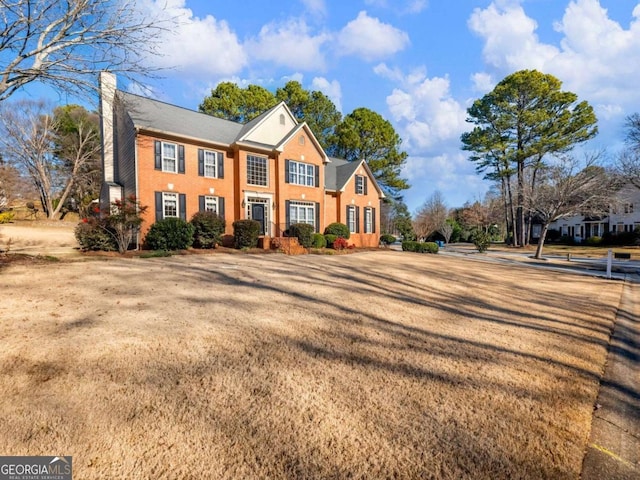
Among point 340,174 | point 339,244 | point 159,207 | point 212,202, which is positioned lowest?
point 339,244

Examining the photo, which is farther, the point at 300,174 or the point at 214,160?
the point at 300,174

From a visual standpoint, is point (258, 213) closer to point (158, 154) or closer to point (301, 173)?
point (301, 173)

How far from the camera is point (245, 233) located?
52.6 feet

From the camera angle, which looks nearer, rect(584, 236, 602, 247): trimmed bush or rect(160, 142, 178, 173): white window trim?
rect(160, 142, 178, 173): white window trim

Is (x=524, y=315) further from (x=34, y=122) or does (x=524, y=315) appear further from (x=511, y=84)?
(x=34, y=122)

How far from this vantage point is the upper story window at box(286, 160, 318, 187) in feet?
64.8

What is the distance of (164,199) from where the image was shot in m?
15.6

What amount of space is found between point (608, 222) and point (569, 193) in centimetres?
2662

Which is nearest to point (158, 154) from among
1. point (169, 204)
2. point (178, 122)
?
point (169, 204)

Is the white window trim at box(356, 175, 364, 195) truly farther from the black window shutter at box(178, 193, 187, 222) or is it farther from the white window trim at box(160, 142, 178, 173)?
the white window trim at box(160, 142, 178, 173)

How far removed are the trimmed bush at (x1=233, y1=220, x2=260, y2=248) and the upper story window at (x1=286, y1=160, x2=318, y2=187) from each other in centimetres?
487

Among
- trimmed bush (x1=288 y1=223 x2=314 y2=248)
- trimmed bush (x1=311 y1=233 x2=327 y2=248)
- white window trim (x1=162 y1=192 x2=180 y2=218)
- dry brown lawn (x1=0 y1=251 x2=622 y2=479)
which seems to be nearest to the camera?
dry brown lawn (x1=0 y1=251 x2=622 y2=479)

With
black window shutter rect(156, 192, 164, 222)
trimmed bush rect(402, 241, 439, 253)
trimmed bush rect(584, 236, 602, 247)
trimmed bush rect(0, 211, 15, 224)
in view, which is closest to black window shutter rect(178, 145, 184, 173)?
black window shutter rect(156, 192, 164, 222)

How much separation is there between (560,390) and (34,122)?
3978cm
